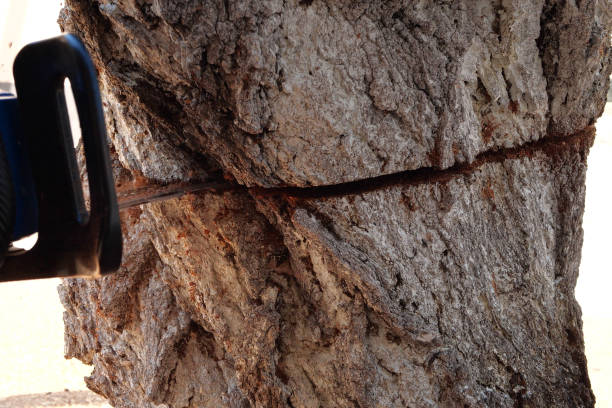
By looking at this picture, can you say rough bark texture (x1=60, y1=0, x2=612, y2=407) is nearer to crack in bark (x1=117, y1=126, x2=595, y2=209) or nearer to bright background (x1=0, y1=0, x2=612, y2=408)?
crack in bark (x1=117, y1=126, x2=595, y2=209)

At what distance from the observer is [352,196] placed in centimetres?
111

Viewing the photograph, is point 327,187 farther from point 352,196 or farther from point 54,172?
point 54,172

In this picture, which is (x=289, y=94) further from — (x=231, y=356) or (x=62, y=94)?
(x=231, y=356)

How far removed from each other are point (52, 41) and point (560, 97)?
1.11m

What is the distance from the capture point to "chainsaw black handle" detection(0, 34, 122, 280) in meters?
0.72

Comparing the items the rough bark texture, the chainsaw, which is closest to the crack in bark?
the rough bark texture

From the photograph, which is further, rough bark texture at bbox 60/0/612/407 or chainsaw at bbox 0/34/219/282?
rough bark texture at bbox 60/0/612/407

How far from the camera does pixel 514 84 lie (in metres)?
1.29

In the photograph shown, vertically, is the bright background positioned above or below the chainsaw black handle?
below

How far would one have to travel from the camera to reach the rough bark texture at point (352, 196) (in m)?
1.02

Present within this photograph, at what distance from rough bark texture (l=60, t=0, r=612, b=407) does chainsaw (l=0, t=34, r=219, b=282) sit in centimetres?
26

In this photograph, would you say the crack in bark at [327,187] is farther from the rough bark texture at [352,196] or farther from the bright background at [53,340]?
the bright background at [53,340]

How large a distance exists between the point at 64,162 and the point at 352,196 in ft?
1.75

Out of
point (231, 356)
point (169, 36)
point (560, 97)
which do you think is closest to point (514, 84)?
point (560, 97)
